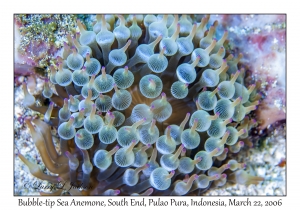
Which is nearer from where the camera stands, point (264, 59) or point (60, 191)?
point (60, 191)

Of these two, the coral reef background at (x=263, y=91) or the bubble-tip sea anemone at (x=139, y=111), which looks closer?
the bubble-tip sea anemone at (x=139, y=111)

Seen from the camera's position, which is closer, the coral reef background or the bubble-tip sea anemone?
the bubble-tip sea anemone

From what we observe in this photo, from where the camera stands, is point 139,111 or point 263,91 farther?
point 263,91

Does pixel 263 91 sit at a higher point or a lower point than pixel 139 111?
higher

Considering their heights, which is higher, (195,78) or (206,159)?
(195,78)
